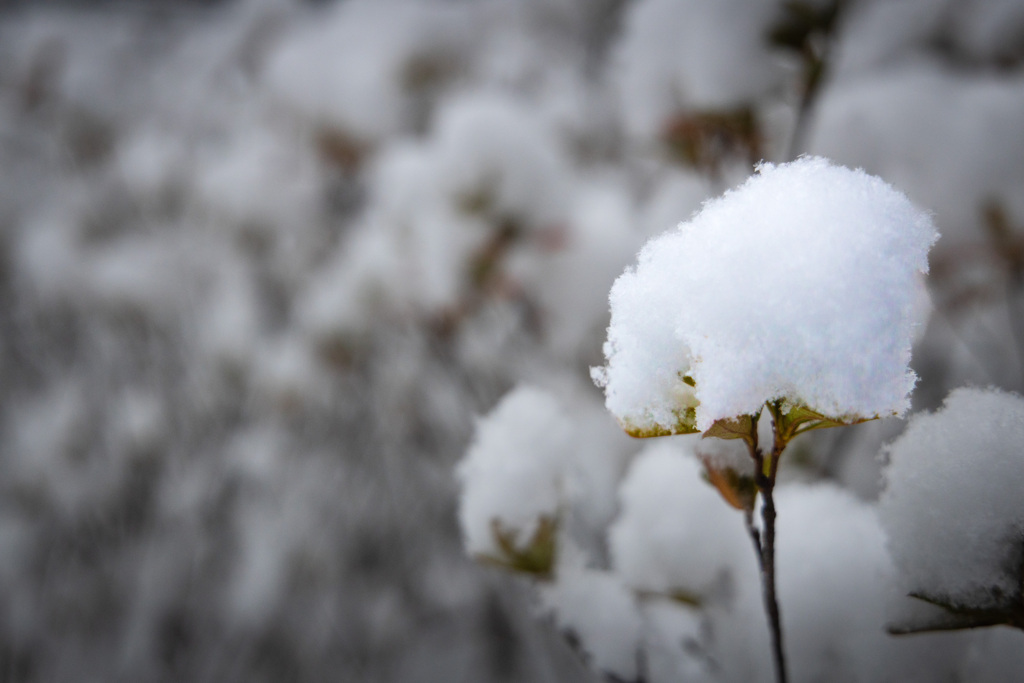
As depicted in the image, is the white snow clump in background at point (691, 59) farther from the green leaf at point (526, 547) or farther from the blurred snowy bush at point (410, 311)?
the green leaf at point (526, 547)

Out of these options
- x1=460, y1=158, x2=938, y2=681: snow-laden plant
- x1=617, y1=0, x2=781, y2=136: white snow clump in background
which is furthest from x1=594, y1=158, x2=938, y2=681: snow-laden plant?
x1=617, y1=0, x2=781, y2=136: white snow clump in background

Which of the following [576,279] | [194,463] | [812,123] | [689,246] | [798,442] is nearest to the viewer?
[689,246]

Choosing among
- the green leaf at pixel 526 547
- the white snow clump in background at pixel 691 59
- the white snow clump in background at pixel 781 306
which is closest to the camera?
the white snow clump in background at pixel 781 306

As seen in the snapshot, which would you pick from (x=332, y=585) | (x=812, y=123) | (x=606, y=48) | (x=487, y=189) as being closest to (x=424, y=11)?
(x=606, y=48)

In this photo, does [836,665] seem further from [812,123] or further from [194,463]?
[194,463]

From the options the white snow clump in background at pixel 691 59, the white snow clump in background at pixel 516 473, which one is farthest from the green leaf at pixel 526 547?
the white snow clump in background at pixel 691 59

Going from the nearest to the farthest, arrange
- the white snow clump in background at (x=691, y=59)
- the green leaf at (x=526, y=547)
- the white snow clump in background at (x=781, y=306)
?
the white snow clump in background at (x=781, y=306) → the green leaf at (x=526, y=547) → the white snow clump in background at (x=691, y=59)
